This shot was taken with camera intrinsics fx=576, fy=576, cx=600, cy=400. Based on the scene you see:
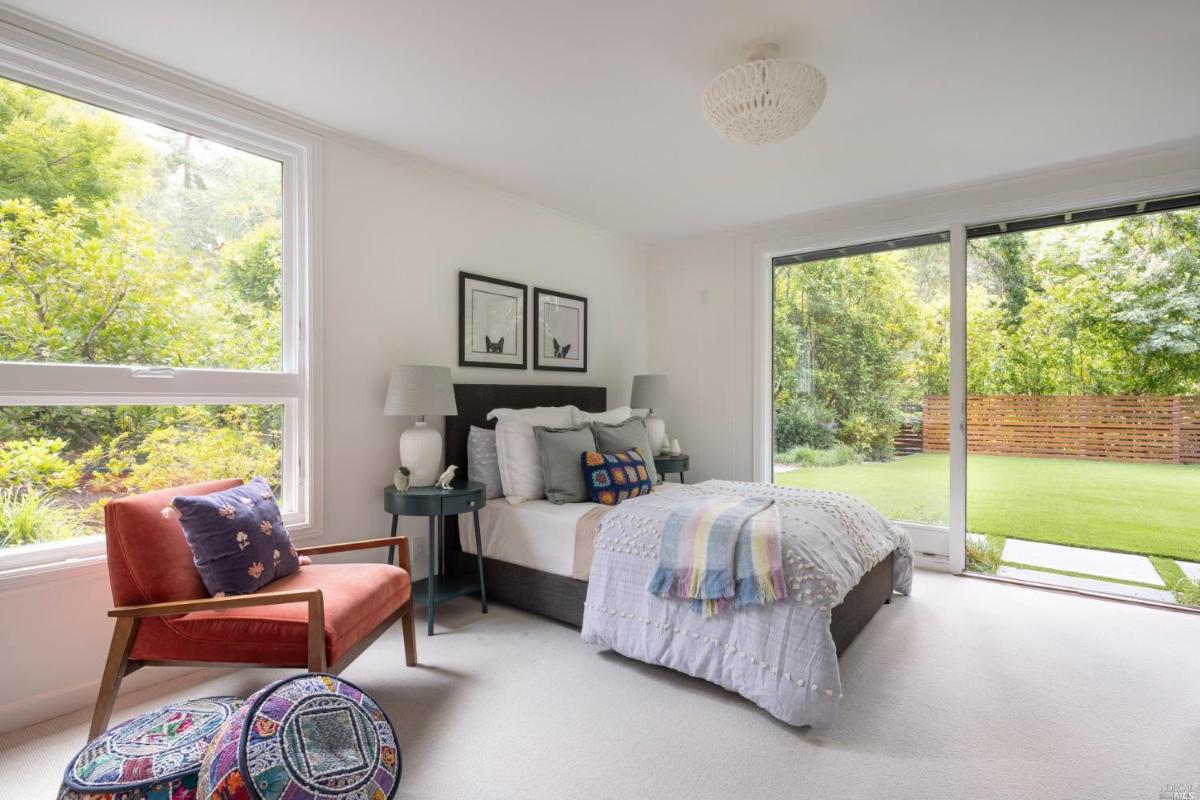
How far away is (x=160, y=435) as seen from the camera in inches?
100

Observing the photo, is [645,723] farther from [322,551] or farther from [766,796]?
[322,551]

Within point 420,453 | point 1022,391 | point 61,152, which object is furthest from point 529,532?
point 1022,391

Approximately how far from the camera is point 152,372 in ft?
8.09

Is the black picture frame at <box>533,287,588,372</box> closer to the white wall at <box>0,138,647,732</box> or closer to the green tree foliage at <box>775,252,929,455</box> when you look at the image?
the white wall at <box>0,138,647,732</box>

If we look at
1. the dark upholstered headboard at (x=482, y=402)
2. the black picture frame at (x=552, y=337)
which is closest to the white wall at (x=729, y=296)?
the black picture frame at (x=552, y=337)

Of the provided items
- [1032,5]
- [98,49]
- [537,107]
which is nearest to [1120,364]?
[1032,5]

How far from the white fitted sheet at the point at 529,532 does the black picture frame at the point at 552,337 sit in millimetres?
1308

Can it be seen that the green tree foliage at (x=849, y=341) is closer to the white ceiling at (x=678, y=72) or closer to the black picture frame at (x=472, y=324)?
the white ceiling at (x=678, y=72)

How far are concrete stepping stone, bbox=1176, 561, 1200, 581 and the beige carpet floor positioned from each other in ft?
1.52

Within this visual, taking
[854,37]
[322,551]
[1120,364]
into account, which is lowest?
[322,551]

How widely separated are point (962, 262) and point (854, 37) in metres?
2.35

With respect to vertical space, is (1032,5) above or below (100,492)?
above

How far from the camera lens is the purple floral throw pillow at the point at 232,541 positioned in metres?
2.05

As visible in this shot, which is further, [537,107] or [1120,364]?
[1120,364]
